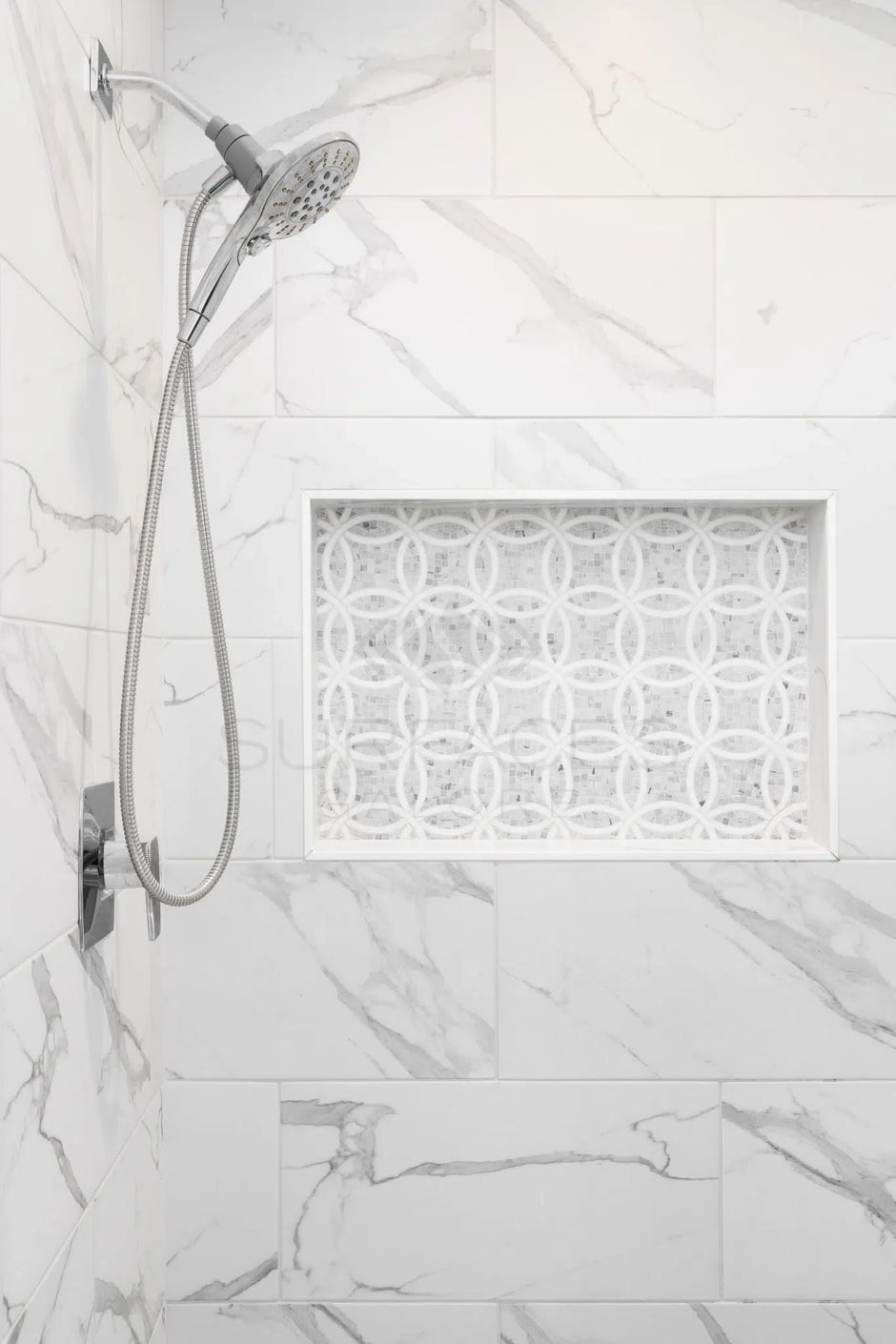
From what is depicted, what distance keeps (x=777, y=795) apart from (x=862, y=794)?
0.38 ft

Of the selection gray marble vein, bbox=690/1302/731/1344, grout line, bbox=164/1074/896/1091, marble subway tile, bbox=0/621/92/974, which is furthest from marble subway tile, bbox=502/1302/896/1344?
marble subway tile, bbox=0/621/92/974

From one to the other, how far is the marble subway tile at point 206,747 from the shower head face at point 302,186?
53 centimetres

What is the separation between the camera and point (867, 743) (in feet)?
4.45

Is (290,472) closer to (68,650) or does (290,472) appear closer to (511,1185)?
(68,650)

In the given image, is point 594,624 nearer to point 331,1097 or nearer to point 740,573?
point 740,573

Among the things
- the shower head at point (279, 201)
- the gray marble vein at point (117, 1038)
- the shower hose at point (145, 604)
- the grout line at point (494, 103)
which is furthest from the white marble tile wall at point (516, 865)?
the shower head at point (279, 201)

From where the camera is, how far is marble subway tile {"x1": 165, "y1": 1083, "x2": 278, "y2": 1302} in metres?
1.34

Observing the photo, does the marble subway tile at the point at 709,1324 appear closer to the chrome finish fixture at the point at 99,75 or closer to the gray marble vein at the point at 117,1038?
the gray marble vein at the point at 117,1038

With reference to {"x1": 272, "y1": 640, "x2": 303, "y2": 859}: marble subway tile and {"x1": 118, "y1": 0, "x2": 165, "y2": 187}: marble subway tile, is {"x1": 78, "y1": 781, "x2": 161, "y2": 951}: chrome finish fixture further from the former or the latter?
{"x1": 118, "y1": 0, "x2": 165, "y2": 187}: marble subway tile

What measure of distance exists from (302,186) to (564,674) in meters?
0.72

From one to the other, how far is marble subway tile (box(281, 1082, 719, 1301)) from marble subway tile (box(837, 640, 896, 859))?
17.0 inches

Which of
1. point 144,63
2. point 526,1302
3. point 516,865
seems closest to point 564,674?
point 516,865

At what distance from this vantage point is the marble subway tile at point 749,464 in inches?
53.1

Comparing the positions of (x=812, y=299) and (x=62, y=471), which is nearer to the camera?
(x=62, y=471)
